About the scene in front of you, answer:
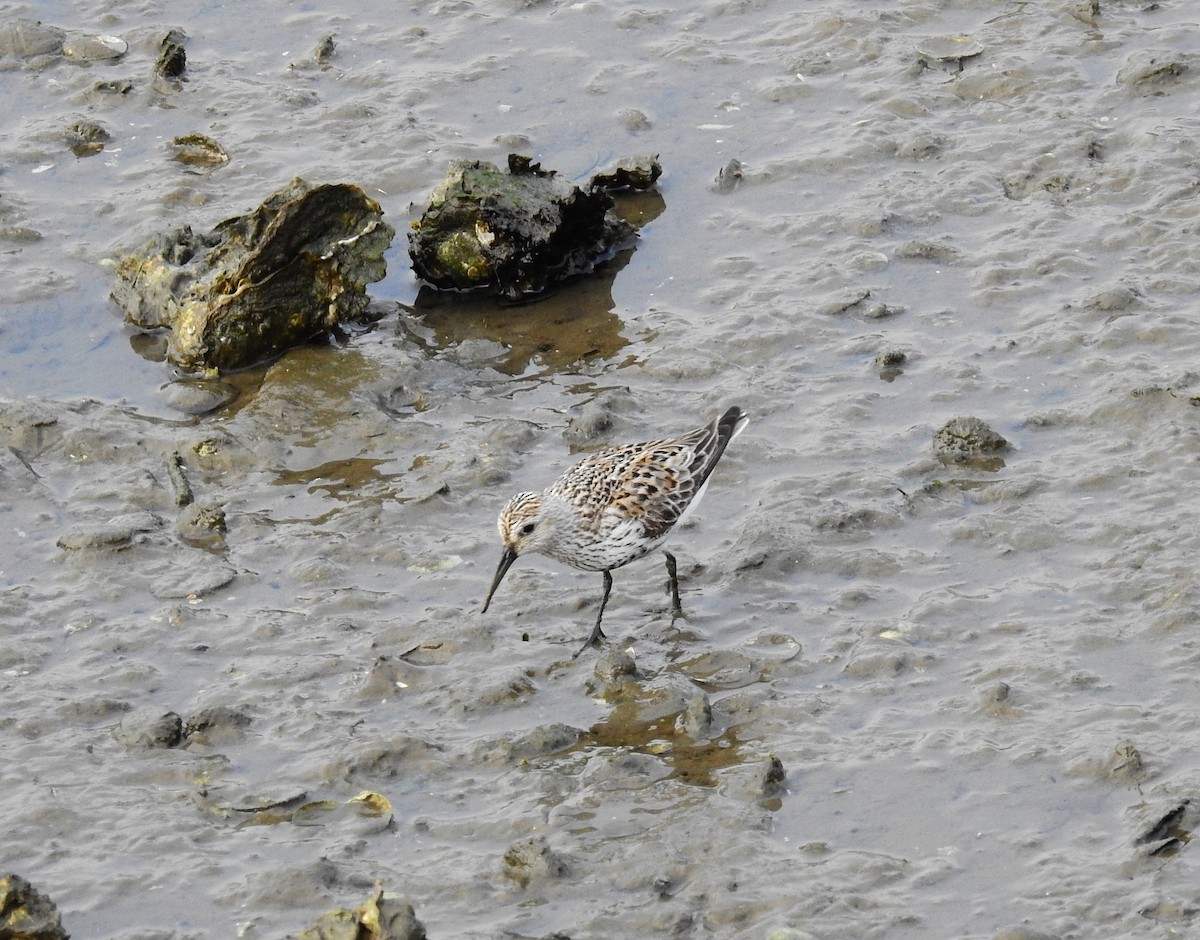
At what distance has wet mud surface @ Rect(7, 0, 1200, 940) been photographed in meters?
8.67

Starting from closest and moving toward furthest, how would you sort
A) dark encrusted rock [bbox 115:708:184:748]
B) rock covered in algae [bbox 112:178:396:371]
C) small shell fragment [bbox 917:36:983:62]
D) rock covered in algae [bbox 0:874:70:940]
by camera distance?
rock covered in algae [bbox 0:874:70:940], dark encrusted rock [bbox 115:708:184:748], rock covered in algae [bbox 112:178:396:371], small shell fragment [bbox 917:36:983:62]

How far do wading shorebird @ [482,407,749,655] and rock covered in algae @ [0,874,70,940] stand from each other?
10.0 ft

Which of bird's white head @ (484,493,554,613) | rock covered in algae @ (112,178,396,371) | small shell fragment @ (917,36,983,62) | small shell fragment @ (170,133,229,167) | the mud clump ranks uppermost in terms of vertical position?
small shell fragment @ (917,36,983,62)

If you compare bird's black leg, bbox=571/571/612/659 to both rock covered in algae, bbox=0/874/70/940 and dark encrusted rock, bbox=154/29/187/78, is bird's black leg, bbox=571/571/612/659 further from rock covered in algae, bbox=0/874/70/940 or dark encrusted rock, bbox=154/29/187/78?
dark encrusted rock, bbox=154/29/187/78

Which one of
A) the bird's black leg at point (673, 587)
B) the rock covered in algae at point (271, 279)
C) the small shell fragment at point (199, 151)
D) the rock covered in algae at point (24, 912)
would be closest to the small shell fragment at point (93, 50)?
the small shell fragment at point (199, 151)

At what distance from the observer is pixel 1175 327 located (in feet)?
39.6

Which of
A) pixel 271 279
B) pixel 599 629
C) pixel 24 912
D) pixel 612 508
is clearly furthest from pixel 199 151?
pixel 24 912

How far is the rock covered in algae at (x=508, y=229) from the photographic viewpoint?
43.7ft

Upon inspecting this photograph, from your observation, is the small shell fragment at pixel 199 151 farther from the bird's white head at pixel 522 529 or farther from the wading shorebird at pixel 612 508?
the bird's white head at pixel 522 529

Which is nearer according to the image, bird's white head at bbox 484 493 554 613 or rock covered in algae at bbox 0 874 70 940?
rock covered in algae at bbox 0 874 70 940

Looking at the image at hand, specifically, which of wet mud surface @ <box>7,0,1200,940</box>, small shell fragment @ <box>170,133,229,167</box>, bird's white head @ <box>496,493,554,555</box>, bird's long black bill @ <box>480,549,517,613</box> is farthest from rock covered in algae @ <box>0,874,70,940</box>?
small shell fragment @ <box>170,133,229,167</box>

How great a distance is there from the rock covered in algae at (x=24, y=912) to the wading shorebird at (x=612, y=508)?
10.0ft

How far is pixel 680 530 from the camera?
11.2 metres

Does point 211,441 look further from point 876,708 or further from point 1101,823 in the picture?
point 1101,823
